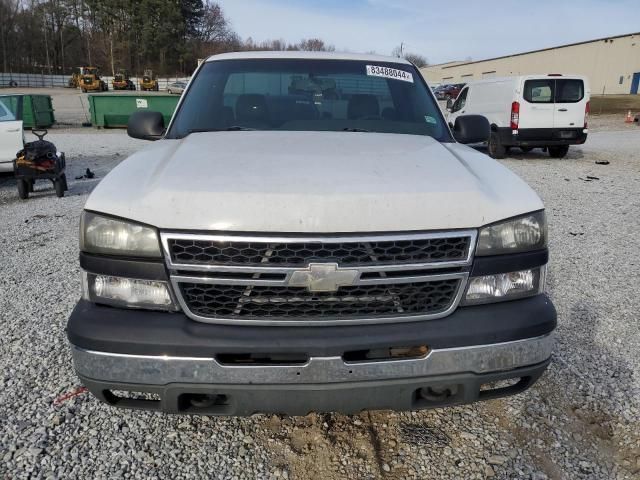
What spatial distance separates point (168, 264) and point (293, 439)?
3.84 ft

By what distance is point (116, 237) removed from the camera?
1.99 metres

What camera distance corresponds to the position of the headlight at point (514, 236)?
2057 mm

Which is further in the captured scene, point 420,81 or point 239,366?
A: point 420,81

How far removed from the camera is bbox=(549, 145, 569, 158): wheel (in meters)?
14.1

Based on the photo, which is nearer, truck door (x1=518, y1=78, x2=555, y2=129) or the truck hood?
the truck hood

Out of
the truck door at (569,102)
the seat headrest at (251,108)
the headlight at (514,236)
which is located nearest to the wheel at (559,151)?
the truck door at (569,102)

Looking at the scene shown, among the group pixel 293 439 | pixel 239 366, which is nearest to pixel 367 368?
pixel 239 366

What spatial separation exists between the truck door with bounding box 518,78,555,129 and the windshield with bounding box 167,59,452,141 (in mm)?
11010

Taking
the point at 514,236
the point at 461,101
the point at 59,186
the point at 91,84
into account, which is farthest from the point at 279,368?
the point at 91,84

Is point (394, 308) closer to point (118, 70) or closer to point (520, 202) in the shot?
point (520, 202)

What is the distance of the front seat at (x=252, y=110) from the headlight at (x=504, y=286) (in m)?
1.73

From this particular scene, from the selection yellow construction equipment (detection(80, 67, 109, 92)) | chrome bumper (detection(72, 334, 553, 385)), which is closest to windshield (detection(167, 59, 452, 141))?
chrome bumper (detection(72, 334, 553, 385))

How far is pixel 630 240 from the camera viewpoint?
6254mm

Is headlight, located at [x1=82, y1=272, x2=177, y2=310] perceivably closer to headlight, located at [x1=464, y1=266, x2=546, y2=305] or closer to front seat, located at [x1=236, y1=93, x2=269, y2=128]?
headlight, located at [x1=464, y1=266, x2=546, y2=305]
